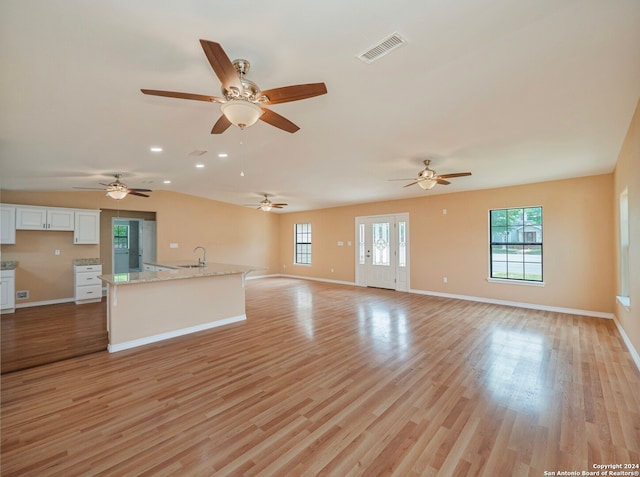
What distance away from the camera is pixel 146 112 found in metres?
2.96

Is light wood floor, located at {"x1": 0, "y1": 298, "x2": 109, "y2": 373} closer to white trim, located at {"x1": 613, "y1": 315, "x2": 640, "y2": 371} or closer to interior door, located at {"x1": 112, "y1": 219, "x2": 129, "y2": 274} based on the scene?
interior door, located at {"x1": 112, "y1": 219, "x2": 129, "y2": 274}

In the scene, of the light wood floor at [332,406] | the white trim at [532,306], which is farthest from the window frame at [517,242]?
the light wood floor at [332,406]

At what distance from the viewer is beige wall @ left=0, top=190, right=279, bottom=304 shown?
19.5 ft

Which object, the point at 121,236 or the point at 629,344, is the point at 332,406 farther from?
the point at 121,236

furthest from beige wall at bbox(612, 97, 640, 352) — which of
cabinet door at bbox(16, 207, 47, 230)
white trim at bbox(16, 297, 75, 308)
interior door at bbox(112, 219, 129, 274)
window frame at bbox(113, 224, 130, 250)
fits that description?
window frame at bbox(113, 224, 130, 250)

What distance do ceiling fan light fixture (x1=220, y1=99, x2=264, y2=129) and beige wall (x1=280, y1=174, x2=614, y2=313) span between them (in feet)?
18.8

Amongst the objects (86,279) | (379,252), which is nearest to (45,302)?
(86,279)

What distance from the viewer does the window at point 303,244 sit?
10156 mm

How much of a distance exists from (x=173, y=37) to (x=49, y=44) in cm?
83

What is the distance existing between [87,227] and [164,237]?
167cm

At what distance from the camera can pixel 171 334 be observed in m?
3.97

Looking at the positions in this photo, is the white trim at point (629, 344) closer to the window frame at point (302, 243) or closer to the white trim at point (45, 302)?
the window frame at point (302, 243)

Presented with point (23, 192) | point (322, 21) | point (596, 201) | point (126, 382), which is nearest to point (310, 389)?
point (126, 382)

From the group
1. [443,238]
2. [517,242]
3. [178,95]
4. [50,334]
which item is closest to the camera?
[178,95]
